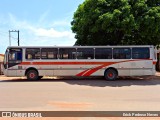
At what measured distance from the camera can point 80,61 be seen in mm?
24656

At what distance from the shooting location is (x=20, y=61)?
24500 mm

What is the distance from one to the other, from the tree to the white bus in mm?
1648

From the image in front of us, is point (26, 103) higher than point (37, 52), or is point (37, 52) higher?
point (37, 52)

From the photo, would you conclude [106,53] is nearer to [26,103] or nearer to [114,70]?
[114,70]

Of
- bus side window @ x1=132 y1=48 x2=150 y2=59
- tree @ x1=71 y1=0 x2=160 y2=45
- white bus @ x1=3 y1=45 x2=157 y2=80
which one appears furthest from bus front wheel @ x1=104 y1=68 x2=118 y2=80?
tree @ x1=71 y1=0 x2=160 y2=45

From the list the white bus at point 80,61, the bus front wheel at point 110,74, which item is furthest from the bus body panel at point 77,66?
the bus front wheel at point 110,74

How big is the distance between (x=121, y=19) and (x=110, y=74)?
14.3 feet

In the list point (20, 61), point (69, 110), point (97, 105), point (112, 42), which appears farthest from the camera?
point (112, 42)

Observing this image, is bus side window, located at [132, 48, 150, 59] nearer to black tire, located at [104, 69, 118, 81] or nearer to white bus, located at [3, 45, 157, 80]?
white bus, located at [3, 45, 157, 80]

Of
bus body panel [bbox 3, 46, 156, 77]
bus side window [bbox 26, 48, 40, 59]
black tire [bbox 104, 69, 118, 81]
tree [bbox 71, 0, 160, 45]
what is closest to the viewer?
tree [bbox 71, 0, 160, 45]

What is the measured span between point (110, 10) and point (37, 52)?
258 inches

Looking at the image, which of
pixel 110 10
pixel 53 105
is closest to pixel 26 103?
pixel 53 105

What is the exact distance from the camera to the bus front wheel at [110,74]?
2442 centimetres

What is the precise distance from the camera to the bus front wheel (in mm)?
24422
